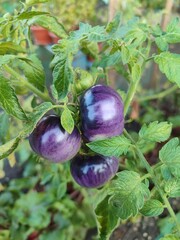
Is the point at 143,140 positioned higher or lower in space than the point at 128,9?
higher

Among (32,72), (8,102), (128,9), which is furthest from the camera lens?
(128,9)

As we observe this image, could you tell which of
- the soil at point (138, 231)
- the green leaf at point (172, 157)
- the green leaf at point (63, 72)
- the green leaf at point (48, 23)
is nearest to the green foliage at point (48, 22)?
the green leaf at point (48, 23)

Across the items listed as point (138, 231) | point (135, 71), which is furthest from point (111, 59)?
point (138, 231)


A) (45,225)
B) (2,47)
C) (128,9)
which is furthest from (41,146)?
(128,9)

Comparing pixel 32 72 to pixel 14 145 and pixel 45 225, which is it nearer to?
pixel 14 145

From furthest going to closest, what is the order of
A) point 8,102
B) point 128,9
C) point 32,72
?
1. point 128,9
2. point 32,72
3. point 8,102

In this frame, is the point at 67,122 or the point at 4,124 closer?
the point at 67,122

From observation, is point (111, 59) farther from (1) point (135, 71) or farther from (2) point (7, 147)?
(2) point (7, 147)
